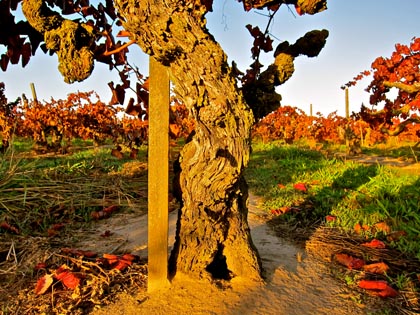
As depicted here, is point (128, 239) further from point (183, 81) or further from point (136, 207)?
point (183, 81)

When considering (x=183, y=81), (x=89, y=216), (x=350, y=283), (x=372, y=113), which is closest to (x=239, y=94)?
(x=183, y=81)

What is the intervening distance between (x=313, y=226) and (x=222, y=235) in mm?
1524

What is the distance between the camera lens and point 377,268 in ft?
7.54

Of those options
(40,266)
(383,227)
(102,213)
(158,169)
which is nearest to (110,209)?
(102,213)

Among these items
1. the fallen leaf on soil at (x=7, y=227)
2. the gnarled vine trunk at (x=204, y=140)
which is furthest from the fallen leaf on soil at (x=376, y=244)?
the fallen leaf on soil at (x=7, y=227)

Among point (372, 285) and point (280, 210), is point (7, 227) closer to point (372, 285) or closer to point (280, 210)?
point (280, 210)

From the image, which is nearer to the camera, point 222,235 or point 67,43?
point 67,43

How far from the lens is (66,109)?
873 cm

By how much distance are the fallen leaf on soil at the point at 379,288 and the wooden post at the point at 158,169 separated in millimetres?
1256

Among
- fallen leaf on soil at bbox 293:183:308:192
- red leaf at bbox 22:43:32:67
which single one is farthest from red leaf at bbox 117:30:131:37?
fallen leaf on soil at bbox 293:183:308:192

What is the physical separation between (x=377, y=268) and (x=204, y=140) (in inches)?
62.2

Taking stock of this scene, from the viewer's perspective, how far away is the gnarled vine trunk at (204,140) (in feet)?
4.89

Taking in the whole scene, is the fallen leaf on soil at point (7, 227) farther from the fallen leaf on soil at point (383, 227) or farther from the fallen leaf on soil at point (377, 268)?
the fallen leaf on soil at point (383, 227)

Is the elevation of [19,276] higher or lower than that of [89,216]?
lower
